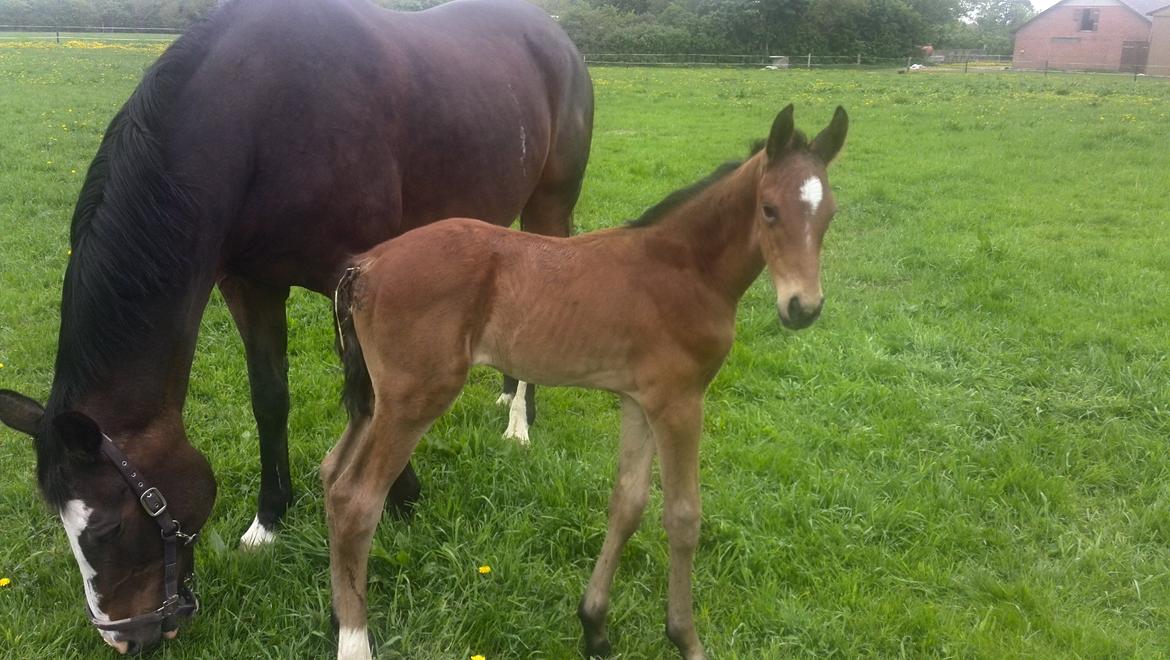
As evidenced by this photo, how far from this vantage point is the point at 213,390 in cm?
416

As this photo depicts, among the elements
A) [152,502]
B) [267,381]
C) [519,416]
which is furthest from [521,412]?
[152,502]

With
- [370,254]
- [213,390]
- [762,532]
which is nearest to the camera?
[370,254]

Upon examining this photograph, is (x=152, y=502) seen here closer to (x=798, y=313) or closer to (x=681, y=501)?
(x=681, y=501)

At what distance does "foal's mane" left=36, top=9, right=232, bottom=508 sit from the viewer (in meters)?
2.18

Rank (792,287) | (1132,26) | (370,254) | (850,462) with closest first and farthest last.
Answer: (792,287) → (370,254) → (850,462) → (1132,26)

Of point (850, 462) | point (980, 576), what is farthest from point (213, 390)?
point (980, 576)

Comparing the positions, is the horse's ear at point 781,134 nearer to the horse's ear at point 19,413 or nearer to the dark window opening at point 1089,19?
the horse's ear at point 19,413

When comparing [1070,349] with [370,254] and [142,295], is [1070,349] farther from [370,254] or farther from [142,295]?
[142,295]

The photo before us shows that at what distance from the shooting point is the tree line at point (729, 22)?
69.6 ft

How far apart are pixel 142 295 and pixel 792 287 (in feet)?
5.77

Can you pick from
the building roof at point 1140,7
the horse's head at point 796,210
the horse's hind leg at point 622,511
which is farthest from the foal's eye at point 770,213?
the building roof at point 1140,7

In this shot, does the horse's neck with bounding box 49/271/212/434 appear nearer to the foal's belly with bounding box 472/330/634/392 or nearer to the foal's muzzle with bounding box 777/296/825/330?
the foal's belly with bounding box 472/330/634/392

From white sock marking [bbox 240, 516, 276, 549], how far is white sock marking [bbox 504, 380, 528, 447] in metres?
1.18

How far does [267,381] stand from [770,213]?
2.00 meters
